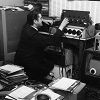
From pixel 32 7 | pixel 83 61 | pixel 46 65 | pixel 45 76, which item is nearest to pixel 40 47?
pixel 46 65

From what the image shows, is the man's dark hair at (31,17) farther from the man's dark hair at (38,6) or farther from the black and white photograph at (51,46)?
the man's dark hair at (38,6)

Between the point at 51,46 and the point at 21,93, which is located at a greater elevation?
the point at 51,46

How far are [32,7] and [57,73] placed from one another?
3.79ft

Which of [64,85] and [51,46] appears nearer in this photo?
[64,85]

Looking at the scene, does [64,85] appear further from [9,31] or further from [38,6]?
[38,6]

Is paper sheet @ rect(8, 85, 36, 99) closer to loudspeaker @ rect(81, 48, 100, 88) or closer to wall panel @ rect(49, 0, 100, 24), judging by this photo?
loudspeaker @ rect(81, 48, 100, 88)

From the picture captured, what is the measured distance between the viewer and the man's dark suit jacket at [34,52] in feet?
8.85

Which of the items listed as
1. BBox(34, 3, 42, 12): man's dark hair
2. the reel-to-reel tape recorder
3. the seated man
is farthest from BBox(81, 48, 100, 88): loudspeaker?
BBox(34, 3, 42, 12): man's dark hair

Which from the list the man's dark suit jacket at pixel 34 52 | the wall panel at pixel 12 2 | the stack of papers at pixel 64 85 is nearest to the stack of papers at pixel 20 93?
the stack of papers at pixel 64 85

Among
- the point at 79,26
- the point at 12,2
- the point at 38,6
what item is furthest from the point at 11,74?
the point at 12,2

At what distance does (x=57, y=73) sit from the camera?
295 cm

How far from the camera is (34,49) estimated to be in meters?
2.75

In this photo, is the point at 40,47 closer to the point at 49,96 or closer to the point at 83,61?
the point at 83,61

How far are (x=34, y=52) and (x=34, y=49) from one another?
0.04 m
